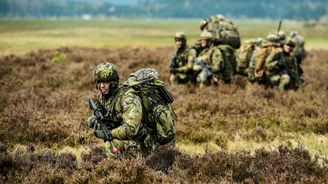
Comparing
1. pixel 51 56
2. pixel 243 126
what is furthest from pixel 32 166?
pixel 51 56

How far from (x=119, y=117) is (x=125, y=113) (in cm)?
28

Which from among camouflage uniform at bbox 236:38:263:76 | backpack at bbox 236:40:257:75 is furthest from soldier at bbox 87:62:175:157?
backpack at bbox 236:40:257:75

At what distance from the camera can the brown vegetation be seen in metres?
6.62

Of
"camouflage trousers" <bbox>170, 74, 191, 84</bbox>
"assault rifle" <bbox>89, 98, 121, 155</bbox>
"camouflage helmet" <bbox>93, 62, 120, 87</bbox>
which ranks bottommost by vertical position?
"camouflage trousers" <bbox>170, 74, 191, 84</bbox>

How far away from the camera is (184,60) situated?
50.5 feet

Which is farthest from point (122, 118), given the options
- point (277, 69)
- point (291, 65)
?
point (291, 65)

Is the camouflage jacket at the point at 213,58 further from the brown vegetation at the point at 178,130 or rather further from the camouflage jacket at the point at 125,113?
the camouflage jacket at the point at 125,113

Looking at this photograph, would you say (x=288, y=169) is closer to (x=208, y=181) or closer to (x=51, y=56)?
(x=208, y=181)

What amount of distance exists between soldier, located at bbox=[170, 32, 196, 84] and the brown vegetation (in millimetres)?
680

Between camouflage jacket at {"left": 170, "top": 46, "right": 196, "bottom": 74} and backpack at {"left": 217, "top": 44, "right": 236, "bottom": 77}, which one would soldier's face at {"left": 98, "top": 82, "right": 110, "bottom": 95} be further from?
backpack at {"left": 217, "top": 44, "right": 236, "bottom": 77}

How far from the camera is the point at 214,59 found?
1522 cm

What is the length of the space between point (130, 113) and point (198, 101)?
589 centimetres

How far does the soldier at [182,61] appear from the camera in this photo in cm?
1494

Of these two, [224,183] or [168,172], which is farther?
[168,172]
